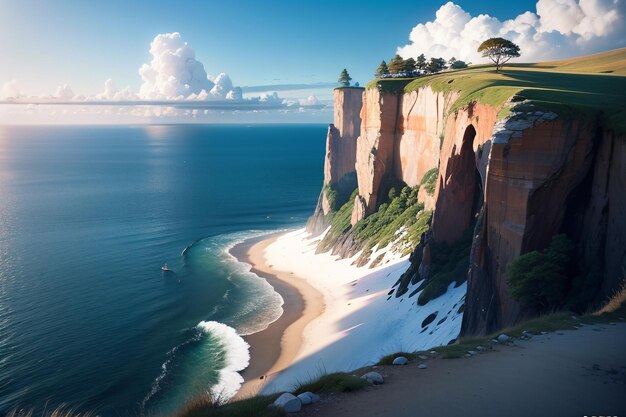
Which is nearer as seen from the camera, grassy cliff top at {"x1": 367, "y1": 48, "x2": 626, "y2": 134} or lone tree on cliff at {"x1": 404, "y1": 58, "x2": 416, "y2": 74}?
grassy cliff top at {"x1": 367, "y1": 48, "x2": 626, "y2": 134}

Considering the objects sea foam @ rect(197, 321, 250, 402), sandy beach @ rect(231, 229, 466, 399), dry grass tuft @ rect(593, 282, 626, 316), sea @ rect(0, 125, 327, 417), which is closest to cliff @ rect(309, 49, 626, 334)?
dry grass tuft @ rect(593, 282, 626, 316)

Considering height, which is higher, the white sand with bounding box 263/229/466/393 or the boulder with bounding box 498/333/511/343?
the boulder with bounding box 498/333/511/343

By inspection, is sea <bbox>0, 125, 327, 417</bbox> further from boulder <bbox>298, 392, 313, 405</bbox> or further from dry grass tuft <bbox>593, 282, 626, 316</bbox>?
dry grass tuft <bbox>593, 282, 626, 316</bbox>

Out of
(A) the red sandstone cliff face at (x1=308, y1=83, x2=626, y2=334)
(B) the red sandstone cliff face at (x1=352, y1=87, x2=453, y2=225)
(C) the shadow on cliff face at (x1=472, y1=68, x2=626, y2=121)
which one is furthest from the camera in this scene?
(B) the red sandstone cliff face at (x1=352, y1=87, x2=453, y2=225)

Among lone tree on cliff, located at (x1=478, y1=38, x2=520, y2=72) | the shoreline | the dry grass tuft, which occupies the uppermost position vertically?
lone tree on cliff, located at (x1=478, y1=38, x2=520, y2=72)

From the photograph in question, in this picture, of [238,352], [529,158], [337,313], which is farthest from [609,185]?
[238,352]

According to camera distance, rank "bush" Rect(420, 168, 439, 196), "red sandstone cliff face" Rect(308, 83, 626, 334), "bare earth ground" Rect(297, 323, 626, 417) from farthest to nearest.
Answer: "bush" Rect(420, 168, 439, 196), "red sandstone cliff face" Rect(308, 83, 626, 334), "bare earth ground" Rect(297, 323, 626, 417)

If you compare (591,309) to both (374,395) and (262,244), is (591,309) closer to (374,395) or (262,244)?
(374,395)

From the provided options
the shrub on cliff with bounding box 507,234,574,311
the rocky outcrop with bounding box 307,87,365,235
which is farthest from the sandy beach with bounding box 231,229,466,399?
the rocky outcrop with bounding box 307,87,365,235
